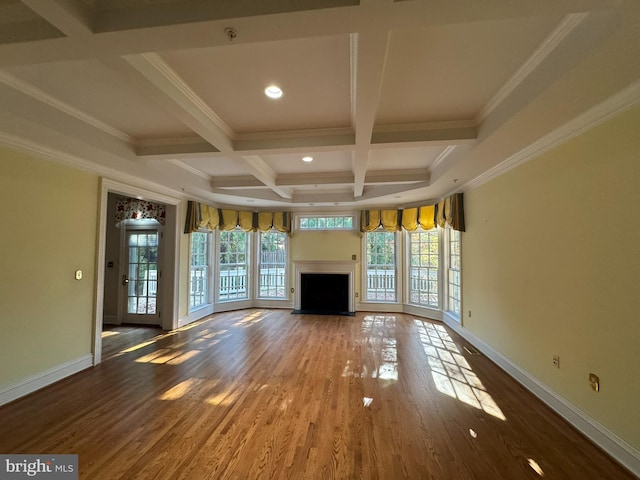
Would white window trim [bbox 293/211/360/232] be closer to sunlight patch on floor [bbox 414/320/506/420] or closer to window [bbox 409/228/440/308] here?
window [bbox 409/228/440/308]

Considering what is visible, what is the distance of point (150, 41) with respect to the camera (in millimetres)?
1453

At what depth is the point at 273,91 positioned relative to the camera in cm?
213

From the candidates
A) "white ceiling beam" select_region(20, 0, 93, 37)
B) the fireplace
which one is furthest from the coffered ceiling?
the fireplace

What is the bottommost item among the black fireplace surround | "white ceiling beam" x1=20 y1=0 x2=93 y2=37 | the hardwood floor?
the hardwood floor

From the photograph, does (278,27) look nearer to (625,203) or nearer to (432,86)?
(432,86)

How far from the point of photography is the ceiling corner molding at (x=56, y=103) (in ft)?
6.53

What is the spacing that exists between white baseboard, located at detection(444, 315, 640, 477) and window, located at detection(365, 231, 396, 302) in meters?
3.03

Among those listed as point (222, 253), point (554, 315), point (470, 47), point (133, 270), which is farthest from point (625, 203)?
point (133, 270)

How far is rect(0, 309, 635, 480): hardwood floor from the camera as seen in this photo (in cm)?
184

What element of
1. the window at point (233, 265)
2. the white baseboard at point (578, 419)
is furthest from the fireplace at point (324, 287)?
the white baseboard at point (578, 419)

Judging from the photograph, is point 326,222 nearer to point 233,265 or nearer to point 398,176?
point 233,265

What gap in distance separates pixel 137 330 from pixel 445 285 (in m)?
5.89

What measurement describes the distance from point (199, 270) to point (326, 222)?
304cm

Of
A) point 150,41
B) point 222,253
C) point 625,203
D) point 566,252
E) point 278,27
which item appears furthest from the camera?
point 222,253
